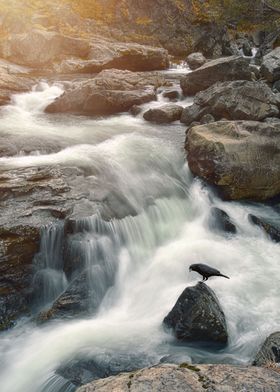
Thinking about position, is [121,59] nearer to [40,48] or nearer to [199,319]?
[40,48]

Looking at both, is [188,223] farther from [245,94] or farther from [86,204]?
[245,94]

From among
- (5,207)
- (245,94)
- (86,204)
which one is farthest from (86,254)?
(245,94)

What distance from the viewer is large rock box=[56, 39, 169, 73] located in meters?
29.7

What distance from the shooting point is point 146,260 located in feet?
33.3

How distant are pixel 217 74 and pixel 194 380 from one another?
1965cm

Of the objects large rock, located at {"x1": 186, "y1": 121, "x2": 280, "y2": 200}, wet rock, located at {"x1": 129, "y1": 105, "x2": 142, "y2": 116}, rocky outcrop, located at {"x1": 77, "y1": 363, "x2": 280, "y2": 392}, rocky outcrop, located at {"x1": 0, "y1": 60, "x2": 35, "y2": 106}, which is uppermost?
rocky outcrop, located at {"x1": 0, "y1": 60, "x2": 35, "y2": 106}

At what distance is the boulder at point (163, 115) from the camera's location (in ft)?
60.8

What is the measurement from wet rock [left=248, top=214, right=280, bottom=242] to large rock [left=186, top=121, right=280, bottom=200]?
122 centimetres

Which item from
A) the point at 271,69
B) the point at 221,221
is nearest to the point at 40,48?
the point at 271,69

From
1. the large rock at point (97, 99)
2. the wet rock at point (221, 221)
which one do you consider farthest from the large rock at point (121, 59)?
the wet rock at point (221, 221)

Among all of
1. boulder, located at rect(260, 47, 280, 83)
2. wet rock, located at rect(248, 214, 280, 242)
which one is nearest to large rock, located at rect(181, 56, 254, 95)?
boulder, located at rect(260, 47, 280, 83)

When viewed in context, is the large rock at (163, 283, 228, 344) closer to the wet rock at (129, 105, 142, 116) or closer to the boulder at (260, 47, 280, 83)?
the wet rock at (129, 105, 142, 116)

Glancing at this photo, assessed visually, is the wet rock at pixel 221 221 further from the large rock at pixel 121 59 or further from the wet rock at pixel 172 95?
the large rock at pixel 121 59

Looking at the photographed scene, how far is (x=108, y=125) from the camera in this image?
17.7m
